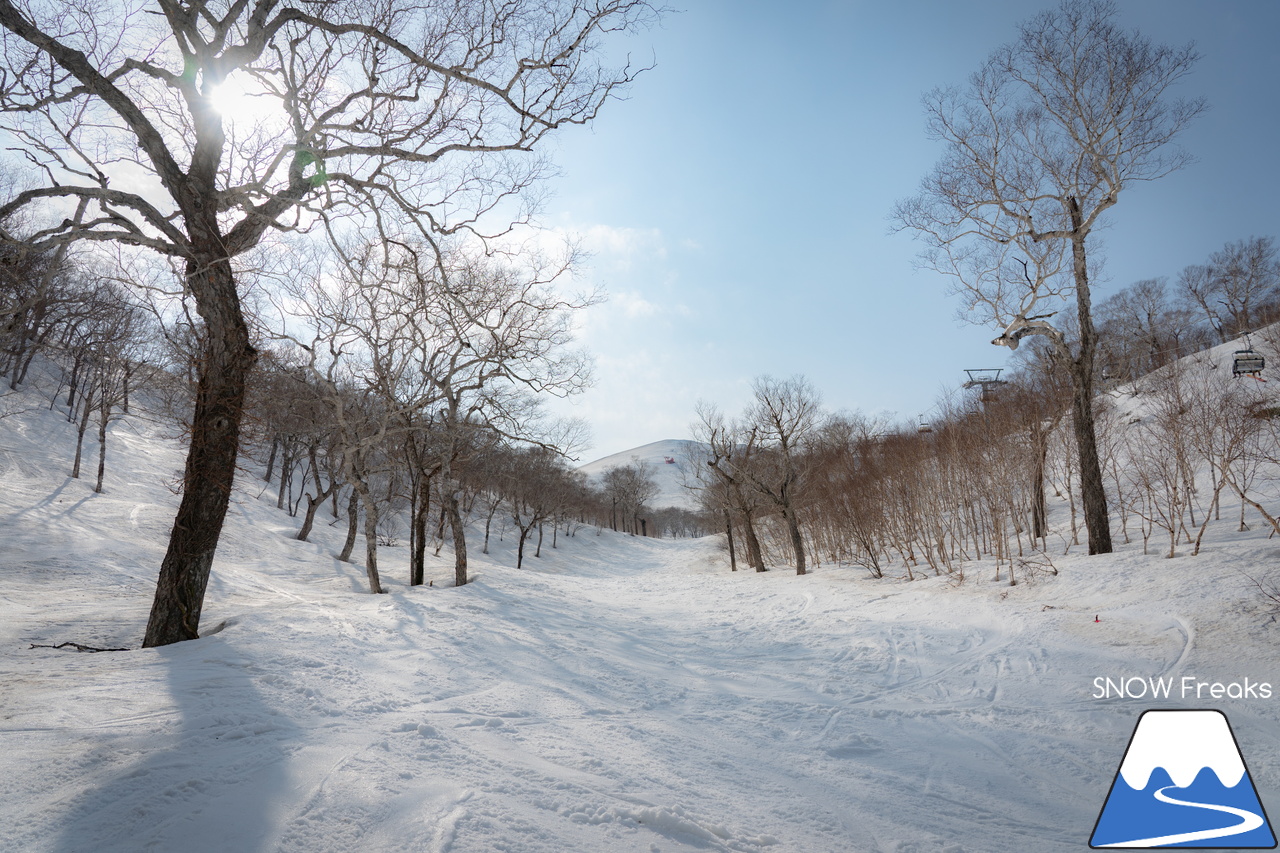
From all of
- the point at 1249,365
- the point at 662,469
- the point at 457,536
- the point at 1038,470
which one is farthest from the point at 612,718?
the point at 662,469

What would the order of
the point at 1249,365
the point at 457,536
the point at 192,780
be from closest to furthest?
the point at 192,780 < the point at 457,536 < the point at 1249,365

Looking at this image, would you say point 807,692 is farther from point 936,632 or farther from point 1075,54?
point 1075,54

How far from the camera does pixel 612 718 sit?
4.97 m

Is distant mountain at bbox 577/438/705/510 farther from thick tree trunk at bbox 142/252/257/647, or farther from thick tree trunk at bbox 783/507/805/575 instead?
thick tree trunk at bbox 142/252/257/647

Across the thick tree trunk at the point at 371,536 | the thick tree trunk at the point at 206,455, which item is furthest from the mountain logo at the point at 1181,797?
the thick tree trunk at the point at 371,536

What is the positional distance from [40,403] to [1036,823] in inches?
1722

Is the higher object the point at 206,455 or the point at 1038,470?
the point at 1038,470

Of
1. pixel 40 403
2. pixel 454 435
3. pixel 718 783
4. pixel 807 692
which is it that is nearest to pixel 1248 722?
pixel 807 692

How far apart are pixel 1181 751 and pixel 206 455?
9.19 metres

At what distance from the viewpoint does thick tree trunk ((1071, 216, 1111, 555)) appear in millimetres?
10680

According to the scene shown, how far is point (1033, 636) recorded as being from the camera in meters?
7.58

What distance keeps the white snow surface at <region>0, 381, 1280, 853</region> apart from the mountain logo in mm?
278

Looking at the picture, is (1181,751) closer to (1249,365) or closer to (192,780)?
(192,780)

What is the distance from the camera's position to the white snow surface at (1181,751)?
3.43 m
